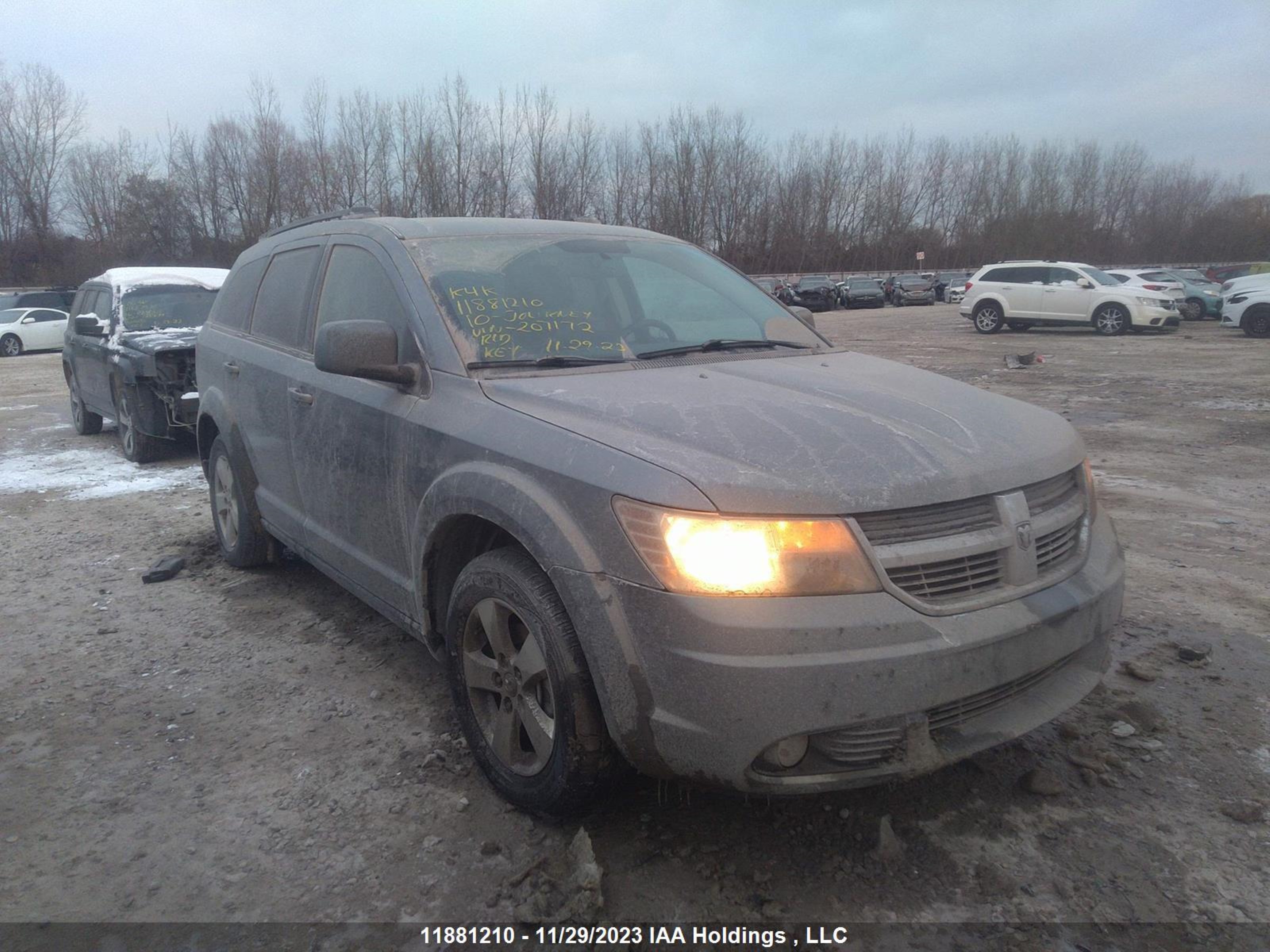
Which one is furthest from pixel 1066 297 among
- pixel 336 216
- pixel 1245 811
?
pixel 1245 811

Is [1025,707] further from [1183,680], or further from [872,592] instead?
[1183,680]

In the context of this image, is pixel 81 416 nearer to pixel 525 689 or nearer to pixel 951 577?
pixel 525 689

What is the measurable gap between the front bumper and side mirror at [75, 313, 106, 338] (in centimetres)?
846

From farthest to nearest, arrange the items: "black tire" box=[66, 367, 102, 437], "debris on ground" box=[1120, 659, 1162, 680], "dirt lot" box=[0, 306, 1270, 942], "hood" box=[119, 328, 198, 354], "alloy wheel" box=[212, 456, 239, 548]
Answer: "black tire" box=[66, 367, 102, 437]
"hood" box=[119, 328, 198, 354]
"alloy wheel" box=[212, 456, 239, 548]
"debris on ground" box=[1120, 659, 1162, 680]
"dirt lot" box=[0, 306, 1270, 942]

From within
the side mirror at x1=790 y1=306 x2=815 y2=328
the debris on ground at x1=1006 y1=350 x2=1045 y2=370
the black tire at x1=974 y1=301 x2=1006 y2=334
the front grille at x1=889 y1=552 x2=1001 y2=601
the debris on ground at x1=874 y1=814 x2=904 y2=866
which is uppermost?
the side mirror at x1=790 y1=306 x2=815 y2=328

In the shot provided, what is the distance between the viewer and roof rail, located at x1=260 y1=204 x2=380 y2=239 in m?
4.06

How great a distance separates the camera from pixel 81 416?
10180mm

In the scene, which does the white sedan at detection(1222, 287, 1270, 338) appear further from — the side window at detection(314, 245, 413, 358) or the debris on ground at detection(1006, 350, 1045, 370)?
the side window at detection(314, 245, 413, 358)

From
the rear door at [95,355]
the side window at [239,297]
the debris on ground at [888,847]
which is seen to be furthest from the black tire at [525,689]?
the rear door at [95,355]

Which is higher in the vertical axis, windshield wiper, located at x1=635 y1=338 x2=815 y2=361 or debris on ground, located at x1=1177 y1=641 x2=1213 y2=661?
windshield wiper, located at x1=635 y1=338 x2=815 y2=361

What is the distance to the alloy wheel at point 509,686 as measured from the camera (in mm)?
2525

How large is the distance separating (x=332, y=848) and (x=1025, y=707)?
1.99m

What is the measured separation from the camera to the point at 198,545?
557 cm

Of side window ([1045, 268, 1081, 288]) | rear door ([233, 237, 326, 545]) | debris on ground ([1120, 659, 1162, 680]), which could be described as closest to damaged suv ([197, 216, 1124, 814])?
rear door ([233, 237, 326, 545])
